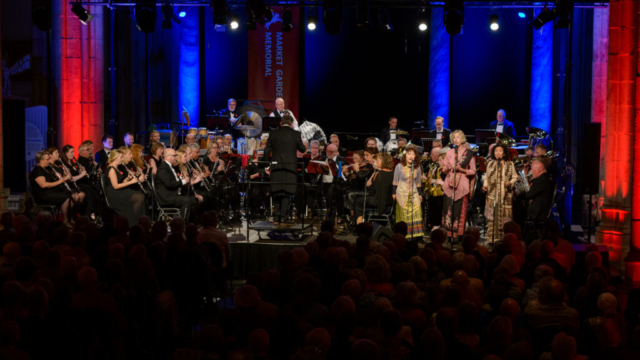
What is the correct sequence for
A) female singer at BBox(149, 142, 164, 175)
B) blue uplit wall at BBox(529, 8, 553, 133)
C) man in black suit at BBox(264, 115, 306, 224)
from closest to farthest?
man in black suit at BBox(264, 115, 306, 224) < female singer at BBox(149, 142, 164, 175) < blue uplit wall at BBox(529, 8, 553, 133)

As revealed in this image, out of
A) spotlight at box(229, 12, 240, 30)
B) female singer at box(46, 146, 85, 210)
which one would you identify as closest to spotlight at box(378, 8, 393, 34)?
spotlight at box(229, 12, 240, 30)

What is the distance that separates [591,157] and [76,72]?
921cm

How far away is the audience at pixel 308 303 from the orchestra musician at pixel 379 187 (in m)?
2.47

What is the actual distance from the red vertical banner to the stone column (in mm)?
8346

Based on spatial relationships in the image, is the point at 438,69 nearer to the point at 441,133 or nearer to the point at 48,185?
the point at 441,133

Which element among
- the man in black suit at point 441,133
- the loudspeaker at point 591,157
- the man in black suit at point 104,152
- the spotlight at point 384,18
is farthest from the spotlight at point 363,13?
the man in black suit at point 104,152

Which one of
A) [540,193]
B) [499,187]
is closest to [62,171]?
[499,187]

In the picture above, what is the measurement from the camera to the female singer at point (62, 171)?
33.1 feet

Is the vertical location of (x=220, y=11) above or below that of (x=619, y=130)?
above

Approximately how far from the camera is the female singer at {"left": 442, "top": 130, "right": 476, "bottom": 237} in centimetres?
918

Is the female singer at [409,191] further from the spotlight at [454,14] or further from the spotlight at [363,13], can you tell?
the spotlight at [363,13]

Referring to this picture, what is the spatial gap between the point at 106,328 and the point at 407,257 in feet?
10.6

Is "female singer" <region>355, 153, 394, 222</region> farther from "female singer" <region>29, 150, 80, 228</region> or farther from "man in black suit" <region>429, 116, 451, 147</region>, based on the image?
"female singer" <region>29, 150, 80, 228</region>

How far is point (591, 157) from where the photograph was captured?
9.06 m
